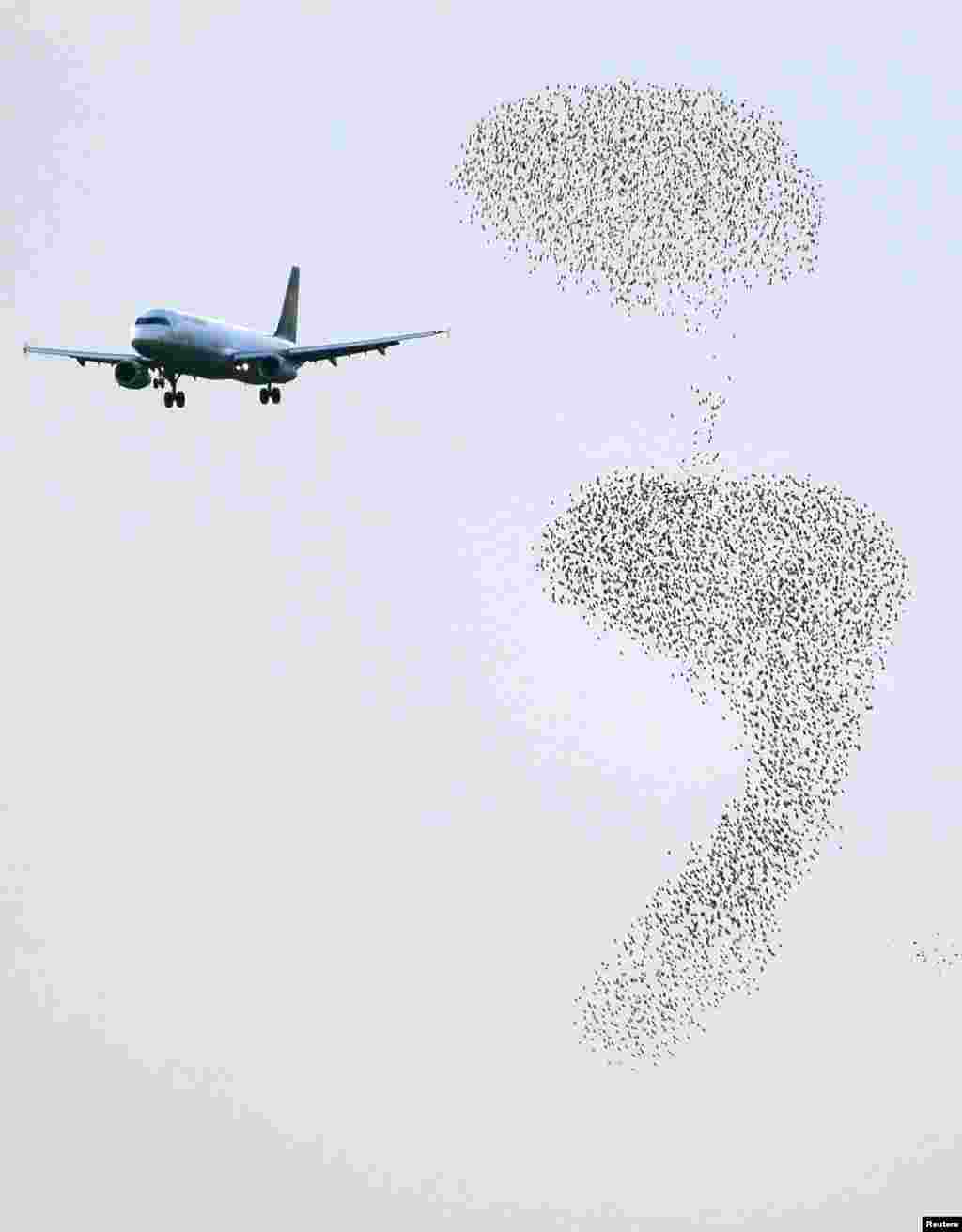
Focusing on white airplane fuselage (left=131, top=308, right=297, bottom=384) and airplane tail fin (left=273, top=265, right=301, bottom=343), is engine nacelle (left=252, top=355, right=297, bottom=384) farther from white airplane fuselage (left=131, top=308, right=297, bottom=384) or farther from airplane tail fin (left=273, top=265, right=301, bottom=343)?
airplane tail fin (left=273, top=265, right=301, bottom=343)

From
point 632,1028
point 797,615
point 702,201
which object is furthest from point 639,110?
point 632,1028

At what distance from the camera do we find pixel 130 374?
64438 millimetres

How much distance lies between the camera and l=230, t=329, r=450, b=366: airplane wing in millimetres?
62062

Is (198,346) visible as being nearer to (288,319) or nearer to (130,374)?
(130,374)

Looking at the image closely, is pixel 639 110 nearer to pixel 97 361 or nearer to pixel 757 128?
pixel 757 128

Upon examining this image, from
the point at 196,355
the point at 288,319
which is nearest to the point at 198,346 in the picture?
the point at 196,355

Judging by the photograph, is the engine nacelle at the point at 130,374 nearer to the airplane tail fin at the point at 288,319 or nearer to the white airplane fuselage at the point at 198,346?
the white airplane fuselage at the point at 198,346

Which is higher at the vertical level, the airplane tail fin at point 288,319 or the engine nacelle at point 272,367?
the airplane tail fin at point 288,319

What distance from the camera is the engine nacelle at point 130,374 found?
64.4 metres

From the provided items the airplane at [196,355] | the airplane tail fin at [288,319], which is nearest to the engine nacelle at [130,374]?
the airplane at [196,355]

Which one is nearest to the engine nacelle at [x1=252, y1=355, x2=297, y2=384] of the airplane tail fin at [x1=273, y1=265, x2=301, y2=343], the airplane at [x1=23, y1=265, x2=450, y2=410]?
the airplane at [x1=23, y1=265, x2=450, y2=410]

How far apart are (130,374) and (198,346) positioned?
2095mm

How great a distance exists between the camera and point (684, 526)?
7012 centimetres

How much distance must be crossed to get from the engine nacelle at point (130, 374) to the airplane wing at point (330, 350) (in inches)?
97.9
